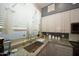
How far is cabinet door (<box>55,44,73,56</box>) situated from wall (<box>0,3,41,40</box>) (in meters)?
0.41

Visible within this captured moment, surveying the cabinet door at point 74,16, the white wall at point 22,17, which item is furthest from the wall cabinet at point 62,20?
the white wall at point 22,17

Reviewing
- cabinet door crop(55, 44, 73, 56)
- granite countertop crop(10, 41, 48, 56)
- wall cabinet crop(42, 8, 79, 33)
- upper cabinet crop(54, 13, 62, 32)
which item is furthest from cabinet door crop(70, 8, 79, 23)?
granite countertop crop(10, 41, 48, 56)

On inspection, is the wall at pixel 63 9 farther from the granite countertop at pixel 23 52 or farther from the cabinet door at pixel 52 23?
the granite countertop at pixel 23 52

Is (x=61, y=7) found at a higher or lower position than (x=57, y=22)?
higher

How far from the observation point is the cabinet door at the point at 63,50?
2025 millimetres

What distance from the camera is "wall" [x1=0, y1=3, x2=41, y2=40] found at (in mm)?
2027

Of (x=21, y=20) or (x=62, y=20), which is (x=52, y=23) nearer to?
(x=62, y=20)

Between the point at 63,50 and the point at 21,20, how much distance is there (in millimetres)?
777

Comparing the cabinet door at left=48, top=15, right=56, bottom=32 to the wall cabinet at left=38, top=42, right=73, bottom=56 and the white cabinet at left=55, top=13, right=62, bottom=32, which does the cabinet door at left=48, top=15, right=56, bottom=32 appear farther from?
the wall cabinet at left=38, top=42, right=73, bottom=56

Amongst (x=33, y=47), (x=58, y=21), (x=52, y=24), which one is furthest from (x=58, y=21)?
(x=33, y=47)

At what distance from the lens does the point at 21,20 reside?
80.7 inches

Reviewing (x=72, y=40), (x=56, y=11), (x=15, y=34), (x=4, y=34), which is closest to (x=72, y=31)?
(x=72, y=40)

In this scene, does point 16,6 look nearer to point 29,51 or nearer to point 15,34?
point 15,34

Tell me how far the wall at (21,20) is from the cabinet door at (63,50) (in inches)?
16.2
